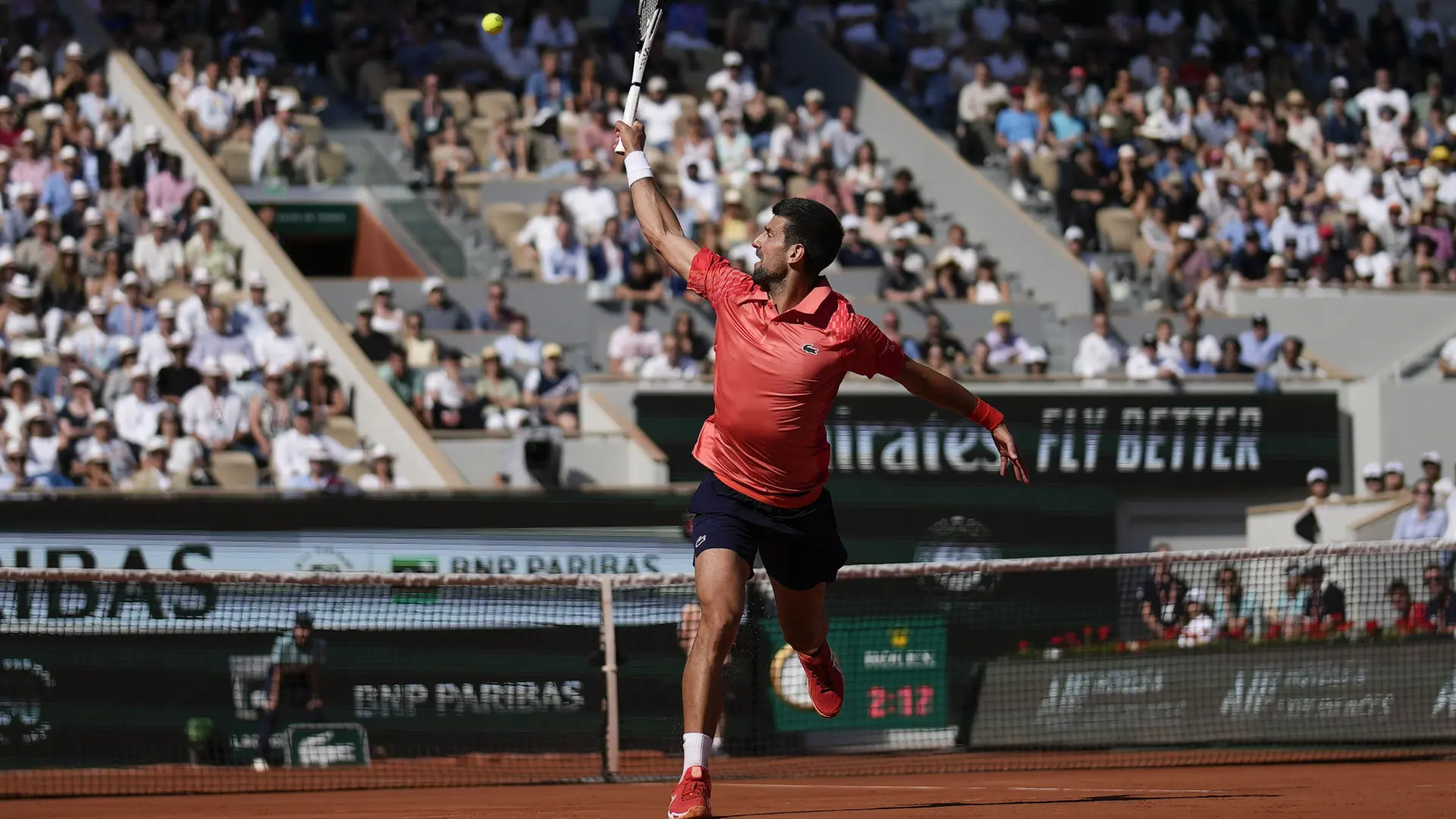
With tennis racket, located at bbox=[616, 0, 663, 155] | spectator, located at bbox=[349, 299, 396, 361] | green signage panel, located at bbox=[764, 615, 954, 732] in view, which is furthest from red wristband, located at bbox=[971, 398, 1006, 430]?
spectator, located at bbox=[349, 299, 396, 361]

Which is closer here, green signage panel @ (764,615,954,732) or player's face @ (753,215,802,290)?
player's face @ (753,215,802,290)

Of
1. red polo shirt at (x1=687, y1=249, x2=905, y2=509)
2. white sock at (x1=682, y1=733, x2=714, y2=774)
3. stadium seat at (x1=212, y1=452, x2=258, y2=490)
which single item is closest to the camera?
white sock at (x1=682, y1=733, x2=714, y2=774)

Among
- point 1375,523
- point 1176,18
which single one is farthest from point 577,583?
point 1176,18

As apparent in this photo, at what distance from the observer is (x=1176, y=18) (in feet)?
99.6

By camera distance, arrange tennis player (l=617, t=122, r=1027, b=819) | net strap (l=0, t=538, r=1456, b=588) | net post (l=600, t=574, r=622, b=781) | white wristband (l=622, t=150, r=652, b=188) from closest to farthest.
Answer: tennis player (l=617, t=122, r=1027, b=819) → white wristband (l=622, t=150, r=652, b=188) → net strap (l=0, t=538, r=1456, b=588) → net post (l=600, t=574, r=622, b=781)

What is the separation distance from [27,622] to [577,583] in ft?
12.6

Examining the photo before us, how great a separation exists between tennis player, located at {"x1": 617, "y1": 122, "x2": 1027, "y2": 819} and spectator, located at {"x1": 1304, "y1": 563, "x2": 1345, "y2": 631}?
7.59 m

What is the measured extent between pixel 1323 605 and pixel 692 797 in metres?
8.75

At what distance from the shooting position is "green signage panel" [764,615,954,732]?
52.4ft

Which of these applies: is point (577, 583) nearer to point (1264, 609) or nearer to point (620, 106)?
point (1264, 609)

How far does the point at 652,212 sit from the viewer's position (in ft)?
28.5

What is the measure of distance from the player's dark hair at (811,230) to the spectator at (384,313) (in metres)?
12.4

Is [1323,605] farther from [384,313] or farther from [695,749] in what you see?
[384,313]

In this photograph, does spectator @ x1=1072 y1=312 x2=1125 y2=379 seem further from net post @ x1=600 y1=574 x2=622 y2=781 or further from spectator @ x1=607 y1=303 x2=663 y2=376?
net post @ x1=600 y1=574 x2=622 y2=781
